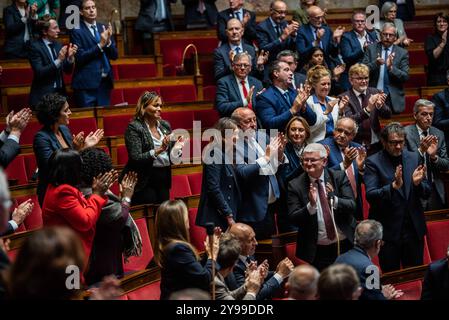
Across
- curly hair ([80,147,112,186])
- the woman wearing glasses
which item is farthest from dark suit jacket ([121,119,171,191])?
curly hair ([80,147,112,186])

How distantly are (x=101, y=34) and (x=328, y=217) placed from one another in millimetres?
1688

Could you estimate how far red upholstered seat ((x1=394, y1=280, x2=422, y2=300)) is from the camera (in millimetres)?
2680

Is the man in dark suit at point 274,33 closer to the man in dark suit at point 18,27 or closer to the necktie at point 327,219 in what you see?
the man in dark suit at point 18,27

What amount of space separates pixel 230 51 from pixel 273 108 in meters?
0.62

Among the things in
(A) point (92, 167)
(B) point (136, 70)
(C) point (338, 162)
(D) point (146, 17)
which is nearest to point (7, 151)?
(A) point (92, 167)

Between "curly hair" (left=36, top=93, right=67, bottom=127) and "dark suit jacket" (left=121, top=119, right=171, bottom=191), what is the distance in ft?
1.16

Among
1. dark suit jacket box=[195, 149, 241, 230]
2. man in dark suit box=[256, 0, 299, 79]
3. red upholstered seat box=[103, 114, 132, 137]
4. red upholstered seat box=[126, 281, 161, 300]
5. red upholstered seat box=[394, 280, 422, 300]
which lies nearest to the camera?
red upholstered seat box=[126, 281, 161, 300]

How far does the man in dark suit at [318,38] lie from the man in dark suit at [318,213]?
154 cm

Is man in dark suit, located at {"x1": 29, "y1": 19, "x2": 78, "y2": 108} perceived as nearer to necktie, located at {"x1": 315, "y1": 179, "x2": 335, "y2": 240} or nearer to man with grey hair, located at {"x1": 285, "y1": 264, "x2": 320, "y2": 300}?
necktie, located at {"x1": 315, "y1": 179, "x2": 335, "y2": 240}

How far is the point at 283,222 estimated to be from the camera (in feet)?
10.9

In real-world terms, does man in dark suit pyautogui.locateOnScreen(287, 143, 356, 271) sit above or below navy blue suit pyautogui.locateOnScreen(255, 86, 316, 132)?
below

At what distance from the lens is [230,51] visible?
165 inches

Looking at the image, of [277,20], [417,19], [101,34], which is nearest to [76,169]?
[101,34]
